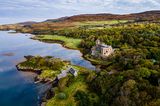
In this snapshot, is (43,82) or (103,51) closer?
(43,82)

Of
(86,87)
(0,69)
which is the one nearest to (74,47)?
→ (0,69)

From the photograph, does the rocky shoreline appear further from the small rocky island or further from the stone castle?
the stone castle

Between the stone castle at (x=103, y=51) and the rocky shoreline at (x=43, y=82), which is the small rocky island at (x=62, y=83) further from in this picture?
the stone castle at (x=103, y=51)

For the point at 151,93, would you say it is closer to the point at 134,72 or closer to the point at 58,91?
the point at 134,72

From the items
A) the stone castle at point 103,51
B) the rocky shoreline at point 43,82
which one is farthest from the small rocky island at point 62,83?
the stone castle at point 103,51

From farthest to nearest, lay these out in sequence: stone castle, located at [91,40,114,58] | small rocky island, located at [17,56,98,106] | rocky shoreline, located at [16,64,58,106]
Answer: stone castle, located at [91,40,114,58]
rocky shoreline, located at [16,64,58,106]
small rocky island, located at [17,56,98,106]

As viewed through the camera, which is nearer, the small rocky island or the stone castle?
the small rocky island

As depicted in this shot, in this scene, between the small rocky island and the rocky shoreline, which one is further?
the rocky shoreline

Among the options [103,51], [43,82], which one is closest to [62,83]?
[43,82]

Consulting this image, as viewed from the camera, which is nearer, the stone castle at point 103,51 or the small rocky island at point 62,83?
the small rocky island at point 62,83

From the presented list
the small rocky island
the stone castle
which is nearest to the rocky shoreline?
the small rocky island

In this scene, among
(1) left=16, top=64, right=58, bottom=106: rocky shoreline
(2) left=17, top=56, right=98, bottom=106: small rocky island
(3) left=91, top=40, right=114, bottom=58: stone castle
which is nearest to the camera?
(2) left=17, top=56, right=98, bottom=106: small rocky island

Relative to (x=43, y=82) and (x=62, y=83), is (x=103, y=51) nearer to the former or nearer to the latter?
(x=43, y=82)
